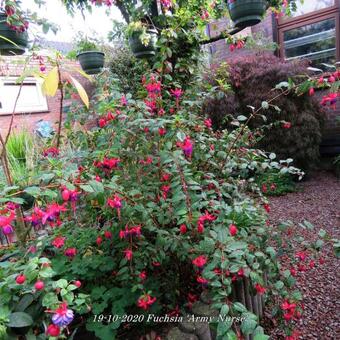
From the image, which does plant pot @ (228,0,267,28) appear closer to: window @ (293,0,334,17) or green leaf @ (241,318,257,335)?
green leaf @ (241,318,257,335)

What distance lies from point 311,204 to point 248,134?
183 cm

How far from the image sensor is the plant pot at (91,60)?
97.4 inches

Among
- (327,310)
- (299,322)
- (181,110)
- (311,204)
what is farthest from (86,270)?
(311,204)

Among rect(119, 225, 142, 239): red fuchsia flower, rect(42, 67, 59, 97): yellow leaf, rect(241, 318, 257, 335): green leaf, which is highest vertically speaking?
rect(42, 67, 59, 97): yellow leaf

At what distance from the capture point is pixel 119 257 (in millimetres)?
1288

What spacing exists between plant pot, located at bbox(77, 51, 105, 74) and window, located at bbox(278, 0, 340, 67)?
3.60 m

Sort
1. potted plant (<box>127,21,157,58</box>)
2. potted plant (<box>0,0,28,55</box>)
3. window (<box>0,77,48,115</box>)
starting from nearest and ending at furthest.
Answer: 1. potted plant (<box>0,0,28,55</box>)
2. potted plant (<box>127,21,157,58</box>)
3. window (<box>0,77,48,115</box>)

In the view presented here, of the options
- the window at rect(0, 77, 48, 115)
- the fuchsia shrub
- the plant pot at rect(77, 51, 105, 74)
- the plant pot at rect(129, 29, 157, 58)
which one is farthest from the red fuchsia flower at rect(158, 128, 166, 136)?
the window at rect(0, 77, 48, 115)

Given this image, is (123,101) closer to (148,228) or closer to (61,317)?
(148,228)

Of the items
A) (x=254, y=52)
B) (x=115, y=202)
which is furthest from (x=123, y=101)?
(x=254, y=52)

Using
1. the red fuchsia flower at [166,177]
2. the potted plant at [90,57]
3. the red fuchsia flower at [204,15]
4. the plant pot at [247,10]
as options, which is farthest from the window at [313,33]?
the red fuchsia flower at [166,177]

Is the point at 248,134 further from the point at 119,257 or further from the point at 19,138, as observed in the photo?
the point at 19,138

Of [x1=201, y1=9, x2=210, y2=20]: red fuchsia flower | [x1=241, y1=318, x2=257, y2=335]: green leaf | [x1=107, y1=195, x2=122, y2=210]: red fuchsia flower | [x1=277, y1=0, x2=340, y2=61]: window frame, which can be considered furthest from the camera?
[x1=277, y1=0, x2=340, y2=61]: window frame

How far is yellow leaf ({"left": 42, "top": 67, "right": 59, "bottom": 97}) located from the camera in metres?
0.84
